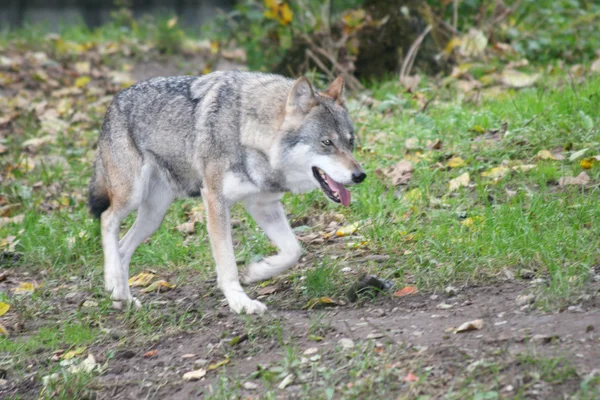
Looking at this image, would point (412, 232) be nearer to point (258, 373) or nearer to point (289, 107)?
point (289, 107)

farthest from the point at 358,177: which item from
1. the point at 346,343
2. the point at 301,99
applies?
the point at 346,343

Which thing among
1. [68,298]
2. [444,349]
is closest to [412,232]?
[444,349]

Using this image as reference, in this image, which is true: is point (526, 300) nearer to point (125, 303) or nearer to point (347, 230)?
point (347, 230)

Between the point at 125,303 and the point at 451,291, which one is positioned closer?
the point at 451,291

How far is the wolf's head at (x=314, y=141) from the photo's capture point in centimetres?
474

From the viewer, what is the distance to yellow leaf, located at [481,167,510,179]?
6055 millimetres

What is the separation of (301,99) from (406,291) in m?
1.32

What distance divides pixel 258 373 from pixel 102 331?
142 cm

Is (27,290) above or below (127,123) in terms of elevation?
below

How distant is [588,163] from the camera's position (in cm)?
585

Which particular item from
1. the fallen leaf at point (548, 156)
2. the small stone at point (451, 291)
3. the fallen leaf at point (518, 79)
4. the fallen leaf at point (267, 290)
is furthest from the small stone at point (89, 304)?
A: the fallen leaf at point (518, 79)

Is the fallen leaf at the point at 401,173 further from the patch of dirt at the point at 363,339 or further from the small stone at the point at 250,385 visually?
the small stone at the point at 250,385

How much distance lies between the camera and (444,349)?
12.3 ft

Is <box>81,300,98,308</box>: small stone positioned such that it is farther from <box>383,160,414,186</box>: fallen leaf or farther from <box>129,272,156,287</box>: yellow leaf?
<box>383,160,414,186</box>: fallen leaf
